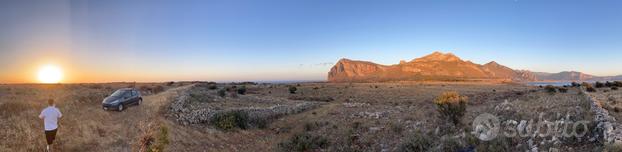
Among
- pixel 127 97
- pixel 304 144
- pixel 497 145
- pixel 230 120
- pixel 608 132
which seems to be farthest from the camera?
pixel 127 97

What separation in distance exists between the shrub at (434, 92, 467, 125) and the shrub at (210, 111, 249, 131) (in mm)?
11314

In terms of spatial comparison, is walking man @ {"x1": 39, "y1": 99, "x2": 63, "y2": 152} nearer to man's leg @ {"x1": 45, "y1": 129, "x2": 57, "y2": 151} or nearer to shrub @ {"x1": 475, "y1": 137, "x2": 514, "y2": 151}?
man's leg @ {"x1": 45, "y1": 129, "x2": 57, "y2": 151}

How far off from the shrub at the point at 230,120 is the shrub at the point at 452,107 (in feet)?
37.1

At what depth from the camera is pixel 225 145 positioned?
15648 mm

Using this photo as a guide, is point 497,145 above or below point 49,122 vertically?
below

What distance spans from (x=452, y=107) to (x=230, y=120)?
12.3 m

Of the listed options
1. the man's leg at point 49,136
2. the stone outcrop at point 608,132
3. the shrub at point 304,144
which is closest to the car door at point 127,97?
the man's leg at point 49,136

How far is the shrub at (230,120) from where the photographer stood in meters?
18.7

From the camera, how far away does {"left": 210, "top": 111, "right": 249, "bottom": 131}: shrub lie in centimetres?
1874

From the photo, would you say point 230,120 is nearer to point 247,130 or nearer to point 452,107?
point 247,130

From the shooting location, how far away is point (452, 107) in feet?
54.2

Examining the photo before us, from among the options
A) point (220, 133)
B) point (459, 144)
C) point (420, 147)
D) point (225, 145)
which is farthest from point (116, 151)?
point (459, 144)

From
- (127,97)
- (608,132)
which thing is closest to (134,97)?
(127,97)

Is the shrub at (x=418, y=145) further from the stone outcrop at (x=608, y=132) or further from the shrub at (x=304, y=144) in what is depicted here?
the stone outcrop at (x=608, y=132)
